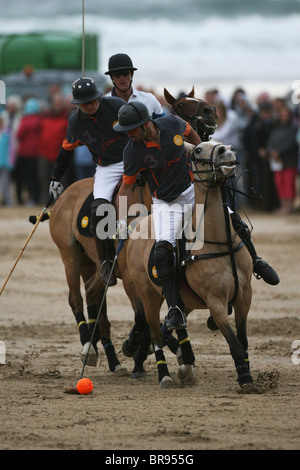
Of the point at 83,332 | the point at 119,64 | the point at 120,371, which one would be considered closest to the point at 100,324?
the point at 83,332

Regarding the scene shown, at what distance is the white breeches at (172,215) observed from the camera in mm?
8180

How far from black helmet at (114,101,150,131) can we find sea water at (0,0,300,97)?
982 inches

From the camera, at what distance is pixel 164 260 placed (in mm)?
8039

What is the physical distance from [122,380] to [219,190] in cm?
192

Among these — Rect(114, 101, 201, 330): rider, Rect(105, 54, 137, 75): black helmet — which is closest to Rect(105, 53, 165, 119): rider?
Rect(105, 54, 137, 75): black helmet

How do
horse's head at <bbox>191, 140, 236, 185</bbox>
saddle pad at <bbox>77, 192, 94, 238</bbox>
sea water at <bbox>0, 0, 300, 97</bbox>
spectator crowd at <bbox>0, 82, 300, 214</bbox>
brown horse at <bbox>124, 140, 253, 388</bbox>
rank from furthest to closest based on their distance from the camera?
sea water at <bbox>0, 0, 300, 97</bbox> < spectator crowd at <bbox>0, 82, 300, 214</bbox> < saddle pad at <bbox>77, 192, 94, 238</bbox> < brown horse at <bbox>124, 140, 253, 388</bbox> < horse's head at <bbox>191, 140, 236, 185</bbox>

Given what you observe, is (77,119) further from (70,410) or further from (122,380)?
(70,410)

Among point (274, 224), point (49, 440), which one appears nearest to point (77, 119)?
point (49, 440)

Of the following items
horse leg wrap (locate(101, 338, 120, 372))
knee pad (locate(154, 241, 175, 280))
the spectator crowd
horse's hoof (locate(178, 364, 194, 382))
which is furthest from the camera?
the spectator crowd

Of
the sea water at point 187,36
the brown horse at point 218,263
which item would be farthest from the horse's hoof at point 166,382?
the sea water at point 187,36

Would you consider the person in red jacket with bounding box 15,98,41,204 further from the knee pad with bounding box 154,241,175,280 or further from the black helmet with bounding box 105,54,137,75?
the knee pad with bounding box 154,241,175,280

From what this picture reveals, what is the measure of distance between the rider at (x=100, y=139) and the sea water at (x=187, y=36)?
23661 millimetres

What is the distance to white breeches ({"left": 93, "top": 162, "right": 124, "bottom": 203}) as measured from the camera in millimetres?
9295

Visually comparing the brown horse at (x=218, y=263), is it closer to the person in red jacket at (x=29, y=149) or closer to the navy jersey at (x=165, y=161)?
the navy jersey at (x=165, y=161)
